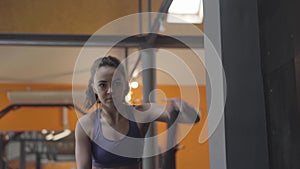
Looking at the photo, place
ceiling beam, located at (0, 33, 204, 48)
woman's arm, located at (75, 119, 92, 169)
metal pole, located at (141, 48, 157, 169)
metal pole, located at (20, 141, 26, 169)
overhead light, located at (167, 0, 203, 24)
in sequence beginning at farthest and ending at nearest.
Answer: metal pole, located at (20, 141, 26, 169), metal pole, located at (141, 48, 157, 169), ceiling beam, located at (0, 33, 204, 48), overhead light, located at (167, 0, 203, 24), woman's arm, located at (75, 119, 92, 169)

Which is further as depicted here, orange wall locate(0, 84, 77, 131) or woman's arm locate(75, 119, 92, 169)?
orange wall locate(0, 84, 77, 131)

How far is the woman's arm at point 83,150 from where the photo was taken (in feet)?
5.85

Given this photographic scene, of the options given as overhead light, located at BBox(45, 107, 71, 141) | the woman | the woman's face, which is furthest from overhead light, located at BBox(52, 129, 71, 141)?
the woman's face

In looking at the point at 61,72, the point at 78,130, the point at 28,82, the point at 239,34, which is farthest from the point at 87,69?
the point at 239,34

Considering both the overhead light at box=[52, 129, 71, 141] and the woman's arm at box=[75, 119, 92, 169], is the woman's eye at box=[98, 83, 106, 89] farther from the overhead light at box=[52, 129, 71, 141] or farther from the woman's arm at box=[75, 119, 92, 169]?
the overhead light at box=[52, 129, 71, 141]

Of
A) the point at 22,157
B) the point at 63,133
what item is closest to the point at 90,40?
the point at 22,157

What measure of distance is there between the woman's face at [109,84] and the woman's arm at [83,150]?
0.19 m

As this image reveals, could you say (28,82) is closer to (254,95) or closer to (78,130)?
(78,130)

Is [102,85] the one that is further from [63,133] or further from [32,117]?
[32,117]

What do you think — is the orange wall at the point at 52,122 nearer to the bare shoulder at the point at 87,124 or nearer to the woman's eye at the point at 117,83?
the bare shoulder at the point at 87,124

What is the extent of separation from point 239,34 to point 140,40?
6.74ft

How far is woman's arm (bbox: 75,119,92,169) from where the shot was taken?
5.85 ft

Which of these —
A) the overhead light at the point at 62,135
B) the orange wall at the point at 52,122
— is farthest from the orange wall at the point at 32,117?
the overhead light at the point at 62,135

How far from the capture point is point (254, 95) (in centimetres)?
99
